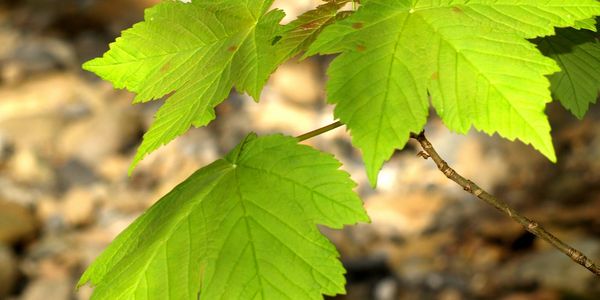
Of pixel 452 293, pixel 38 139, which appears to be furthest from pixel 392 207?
pixel 38 139

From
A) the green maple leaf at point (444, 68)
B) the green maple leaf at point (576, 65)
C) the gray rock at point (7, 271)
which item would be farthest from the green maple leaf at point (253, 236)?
the gray rock at point (7, 271)

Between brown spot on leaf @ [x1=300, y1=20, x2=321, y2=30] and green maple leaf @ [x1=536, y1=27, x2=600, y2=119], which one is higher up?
brown spot on leaf @ [x1=300, y1=20, x2=321, y2=30]

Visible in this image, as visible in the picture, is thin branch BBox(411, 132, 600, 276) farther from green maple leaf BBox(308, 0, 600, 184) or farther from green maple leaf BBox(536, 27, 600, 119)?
green maple leaf BBox(536, 27, 600, 119)

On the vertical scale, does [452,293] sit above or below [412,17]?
below

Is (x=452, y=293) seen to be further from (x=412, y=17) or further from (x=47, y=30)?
(x=47, y=30)

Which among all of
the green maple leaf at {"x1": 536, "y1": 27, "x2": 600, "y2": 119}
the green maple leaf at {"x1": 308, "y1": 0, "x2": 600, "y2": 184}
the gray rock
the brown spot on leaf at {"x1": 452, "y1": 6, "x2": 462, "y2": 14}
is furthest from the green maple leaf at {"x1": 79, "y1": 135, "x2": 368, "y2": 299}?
the gray rock

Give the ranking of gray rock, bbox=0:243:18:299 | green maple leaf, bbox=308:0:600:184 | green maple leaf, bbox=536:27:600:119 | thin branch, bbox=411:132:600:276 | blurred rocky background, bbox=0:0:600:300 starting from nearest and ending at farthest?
1. green maple leaf, bbox=308:0:600:184
2. thin branch, bbox=411:132:600:276
3. green maple leaf, bbox=536:27:600:119
4. blurred rocky background, bbox=0:0:600:300
5. gray rock, bbox=0:243:18:299
